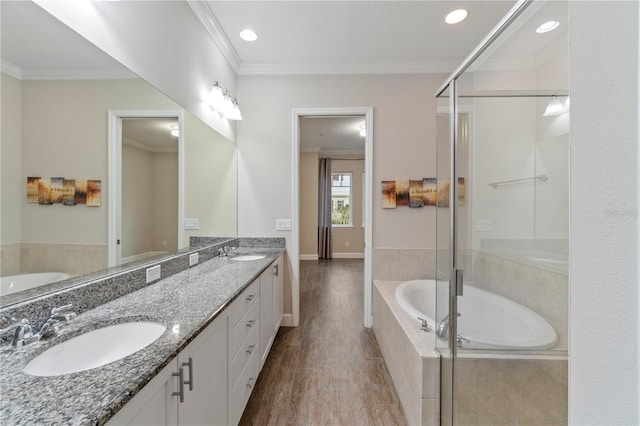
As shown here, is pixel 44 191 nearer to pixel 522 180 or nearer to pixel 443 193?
pixel 443 193

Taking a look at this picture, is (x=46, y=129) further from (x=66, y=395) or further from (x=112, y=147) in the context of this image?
(x=66, y=395)

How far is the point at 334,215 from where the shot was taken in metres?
6.86

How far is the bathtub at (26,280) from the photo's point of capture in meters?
0.90

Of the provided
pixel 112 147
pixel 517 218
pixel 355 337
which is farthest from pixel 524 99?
pixel 112 147

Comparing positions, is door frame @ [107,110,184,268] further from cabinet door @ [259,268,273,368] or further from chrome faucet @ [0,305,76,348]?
cabinet door @ [259,268,273,368]

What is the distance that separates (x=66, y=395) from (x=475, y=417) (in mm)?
1837

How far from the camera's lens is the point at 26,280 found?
3.19ft

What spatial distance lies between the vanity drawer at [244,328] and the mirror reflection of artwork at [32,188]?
0.99 metres

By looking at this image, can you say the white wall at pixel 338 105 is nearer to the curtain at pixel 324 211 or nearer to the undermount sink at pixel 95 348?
the undermount sink at pixel 95 348

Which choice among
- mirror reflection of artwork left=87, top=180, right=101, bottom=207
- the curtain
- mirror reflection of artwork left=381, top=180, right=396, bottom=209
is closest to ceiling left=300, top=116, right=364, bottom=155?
the curtain

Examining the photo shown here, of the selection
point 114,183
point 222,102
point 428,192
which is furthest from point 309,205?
point 114,183

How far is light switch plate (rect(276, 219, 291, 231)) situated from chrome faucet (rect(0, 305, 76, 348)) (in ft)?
6.52

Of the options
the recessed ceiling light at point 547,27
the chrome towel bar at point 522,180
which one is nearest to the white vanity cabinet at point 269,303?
the chrome towel bar at point 522,180

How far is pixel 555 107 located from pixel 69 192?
279 cm
